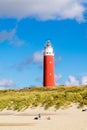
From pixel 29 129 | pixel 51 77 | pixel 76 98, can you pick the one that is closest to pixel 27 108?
pixel 76 98

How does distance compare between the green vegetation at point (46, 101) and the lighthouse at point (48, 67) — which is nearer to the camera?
the green vegetation at point (46, 101)

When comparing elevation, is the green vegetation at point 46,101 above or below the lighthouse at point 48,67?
below

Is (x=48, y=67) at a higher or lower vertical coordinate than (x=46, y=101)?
higher

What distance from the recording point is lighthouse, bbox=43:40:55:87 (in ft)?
204

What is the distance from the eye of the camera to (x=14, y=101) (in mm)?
39188

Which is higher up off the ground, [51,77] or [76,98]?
[51,77]

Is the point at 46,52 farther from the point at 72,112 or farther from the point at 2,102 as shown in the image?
the point at 72,112

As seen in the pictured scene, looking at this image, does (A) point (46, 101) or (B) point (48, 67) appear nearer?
(A) point (46, 101)

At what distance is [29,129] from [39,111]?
14.1 meters

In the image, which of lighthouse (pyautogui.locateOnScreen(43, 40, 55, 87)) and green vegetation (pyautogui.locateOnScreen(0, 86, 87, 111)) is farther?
lighthouse (pyautogui.locateOnScreen(43, 40, 55, 87))

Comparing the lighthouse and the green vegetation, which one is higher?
the lighthouse

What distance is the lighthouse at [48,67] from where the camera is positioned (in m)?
62.2

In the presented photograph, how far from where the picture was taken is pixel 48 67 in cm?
6325

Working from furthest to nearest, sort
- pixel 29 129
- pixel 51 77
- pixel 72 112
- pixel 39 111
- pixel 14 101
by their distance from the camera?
1. pixel 51 77
2. pixel 14 101
3. pixel 39 111
4. pixel 72 112
5. pixel 29 129
